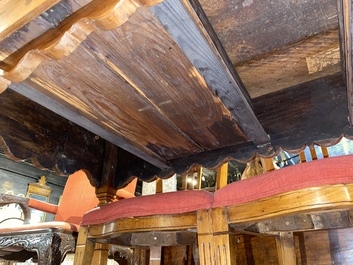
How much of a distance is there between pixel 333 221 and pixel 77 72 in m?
1.13

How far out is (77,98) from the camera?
1093mm

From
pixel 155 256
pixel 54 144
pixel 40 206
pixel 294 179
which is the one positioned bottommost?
pixel 155 256

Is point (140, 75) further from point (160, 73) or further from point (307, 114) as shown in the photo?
point (307, 114)

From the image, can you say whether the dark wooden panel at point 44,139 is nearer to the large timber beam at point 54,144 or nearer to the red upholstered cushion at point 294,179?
the large timber beam at point 54,144

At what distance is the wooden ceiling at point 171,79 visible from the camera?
74 cm

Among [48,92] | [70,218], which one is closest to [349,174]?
[48,92]

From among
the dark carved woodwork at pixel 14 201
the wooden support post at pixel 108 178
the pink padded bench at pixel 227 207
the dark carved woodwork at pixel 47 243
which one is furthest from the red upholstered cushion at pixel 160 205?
the dark carved woodwork at pixel 14 201

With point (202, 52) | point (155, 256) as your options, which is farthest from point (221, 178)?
point (202, 52)

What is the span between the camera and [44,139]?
1479 millimetres

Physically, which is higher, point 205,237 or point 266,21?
point 266,21

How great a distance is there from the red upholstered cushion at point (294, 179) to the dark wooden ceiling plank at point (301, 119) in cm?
59

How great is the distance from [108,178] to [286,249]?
3.73 feet

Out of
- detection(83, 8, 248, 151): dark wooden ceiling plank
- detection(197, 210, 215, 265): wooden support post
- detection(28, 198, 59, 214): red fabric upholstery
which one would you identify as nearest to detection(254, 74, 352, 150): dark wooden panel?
detection(83, 8, 248, 151): dark wooden ceiling plank

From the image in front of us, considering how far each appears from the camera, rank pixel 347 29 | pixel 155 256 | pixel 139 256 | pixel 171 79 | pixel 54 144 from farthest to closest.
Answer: pixel 139 256 → pixel 155 256 → pixel 54 144 → pixel 171 79 → pixel 347 29
